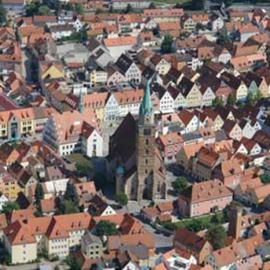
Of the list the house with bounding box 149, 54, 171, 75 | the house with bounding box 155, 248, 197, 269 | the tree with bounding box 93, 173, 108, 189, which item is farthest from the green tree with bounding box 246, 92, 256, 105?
the house with bounding box 155, 248, 197, 269

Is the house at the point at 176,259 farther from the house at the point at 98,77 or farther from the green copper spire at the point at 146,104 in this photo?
the house at the point at 98,77

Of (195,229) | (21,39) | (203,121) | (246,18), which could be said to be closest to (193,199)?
(195,229)

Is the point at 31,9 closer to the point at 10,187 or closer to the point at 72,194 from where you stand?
the point at 10,187

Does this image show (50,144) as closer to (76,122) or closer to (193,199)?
(76,122)

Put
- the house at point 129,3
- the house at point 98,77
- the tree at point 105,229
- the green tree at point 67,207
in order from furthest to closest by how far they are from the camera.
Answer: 1. the house at point 129,3
2. the house at point 98,77
3. the green tree at point 67,207
4. the tree at point 105,229

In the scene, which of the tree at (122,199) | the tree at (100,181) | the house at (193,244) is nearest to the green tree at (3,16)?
the tree at (100,181)

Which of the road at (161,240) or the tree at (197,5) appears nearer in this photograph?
the road at (161,240)

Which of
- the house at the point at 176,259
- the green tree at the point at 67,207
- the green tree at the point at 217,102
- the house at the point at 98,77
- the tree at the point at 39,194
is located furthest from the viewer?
the house at the point at 98,77
